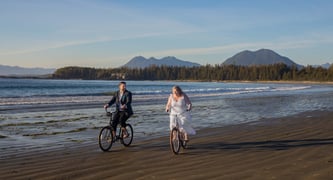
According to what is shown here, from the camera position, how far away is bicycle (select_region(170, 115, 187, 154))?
958 centimetres

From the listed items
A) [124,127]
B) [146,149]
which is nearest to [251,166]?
[146,149]

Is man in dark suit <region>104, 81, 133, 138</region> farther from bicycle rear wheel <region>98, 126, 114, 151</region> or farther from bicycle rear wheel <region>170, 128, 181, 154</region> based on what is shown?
bicycle rear wheel <region>170, 128, 181, 154</region>

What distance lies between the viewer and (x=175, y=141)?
9711mm

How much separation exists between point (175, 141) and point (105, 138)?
182 centimetres

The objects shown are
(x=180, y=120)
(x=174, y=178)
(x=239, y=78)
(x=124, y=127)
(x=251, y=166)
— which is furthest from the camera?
(x=239, y=78)

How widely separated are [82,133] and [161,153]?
4762 mm

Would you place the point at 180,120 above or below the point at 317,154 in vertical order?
above

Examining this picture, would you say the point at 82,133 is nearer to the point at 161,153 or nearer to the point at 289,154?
the point at 161,153

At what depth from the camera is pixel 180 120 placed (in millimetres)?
10086

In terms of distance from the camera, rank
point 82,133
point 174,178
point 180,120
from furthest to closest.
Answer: point 82,133, point 180,120, point 174,178

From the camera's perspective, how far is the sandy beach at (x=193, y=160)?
7367 millimetres

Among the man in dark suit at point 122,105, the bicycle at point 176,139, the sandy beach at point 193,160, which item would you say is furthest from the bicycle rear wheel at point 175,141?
the man in dark suit at point 122,105

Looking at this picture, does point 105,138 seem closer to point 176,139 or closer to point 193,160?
point 176,139

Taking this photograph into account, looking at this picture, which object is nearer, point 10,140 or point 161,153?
point 161,153
